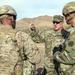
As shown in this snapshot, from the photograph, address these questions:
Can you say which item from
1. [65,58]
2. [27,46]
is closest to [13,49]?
[27,46]

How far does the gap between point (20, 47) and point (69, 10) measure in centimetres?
98

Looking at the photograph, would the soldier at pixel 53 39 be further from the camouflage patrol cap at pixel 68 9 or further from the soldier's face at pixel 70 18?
the soldier's face at pixel 70 18

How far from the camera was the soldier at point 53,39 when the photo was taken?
772 centimetres

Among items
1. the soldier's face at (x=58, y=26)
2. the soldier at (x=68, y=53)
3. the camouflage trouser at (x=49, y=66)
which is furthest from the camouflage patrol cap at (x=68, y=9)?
the camouflage trouser at (x=49, y=66)

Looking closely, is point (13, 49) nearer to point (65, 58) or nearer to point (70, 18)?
point (65, 58)

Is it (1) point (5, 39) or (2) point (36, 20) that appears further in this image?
(2) point (36, 20)

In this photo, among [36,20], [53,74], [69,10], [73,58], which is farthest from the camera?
[36,20]

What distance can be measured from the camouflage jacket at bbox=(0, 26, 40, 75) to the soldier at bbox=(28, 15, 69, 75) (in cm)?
242

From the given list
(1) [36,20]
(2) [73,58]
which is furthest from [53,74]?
(1) [36,20]

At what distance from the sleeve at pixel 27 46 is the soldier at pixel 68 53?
1.56ft

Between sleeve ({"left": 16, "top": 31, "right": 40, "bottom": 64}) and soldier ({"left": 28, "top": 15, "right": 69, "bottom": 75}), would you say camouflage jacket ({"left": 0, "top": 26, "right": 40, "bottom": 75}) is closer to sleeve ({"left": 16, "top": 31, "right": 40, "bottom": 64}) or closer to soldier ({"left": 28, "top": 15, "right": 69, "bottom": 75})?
sleeve ({"left": 16, "top": 31, "right": 40, "bottom": 64})

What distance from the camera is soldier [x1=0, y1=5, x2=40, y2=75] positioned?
513cm

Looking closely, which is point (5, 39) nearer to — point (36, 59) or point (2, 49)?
point (2, 49)

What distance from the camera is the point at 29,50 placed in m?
5.15
